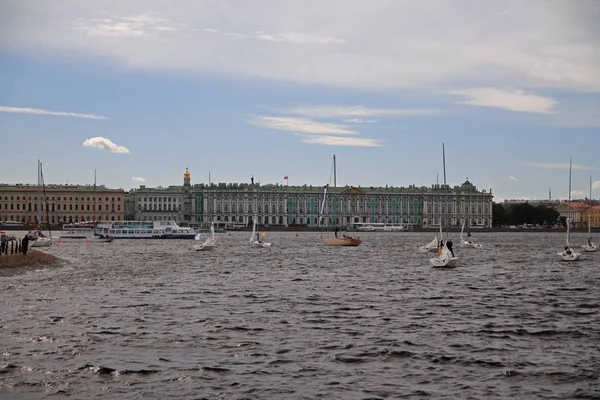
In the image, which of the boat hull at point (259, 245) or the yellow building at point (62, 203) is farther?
the yellow building at point (62, 203)

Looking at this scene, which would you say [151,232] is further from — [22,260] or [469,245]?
[22,260]

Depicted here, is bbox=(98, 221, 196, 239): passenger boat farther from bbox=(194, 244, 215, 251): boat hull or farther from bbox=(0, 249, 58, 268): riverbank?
bbox=(0, 249, 58, 268): riverbank

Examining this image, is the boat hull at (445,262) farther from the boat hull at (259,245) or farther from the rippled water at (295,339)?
the boat hull at (259,245)

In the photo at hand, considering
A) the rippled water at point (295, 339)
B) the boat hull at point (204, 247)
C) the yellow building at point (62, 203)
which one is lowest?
the rippled water at point (295, 339)

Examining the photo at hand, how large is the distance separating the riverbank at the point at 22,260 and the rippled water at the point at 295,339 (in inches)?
62.8

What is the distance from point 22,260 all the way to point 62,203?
145716mm

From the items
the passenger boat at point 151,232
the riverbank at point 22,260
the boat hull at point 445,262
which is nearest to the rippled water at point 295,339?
the riverbank at point 22,260

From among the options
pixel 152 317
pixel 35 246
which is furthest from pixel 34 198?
pixel 152 317

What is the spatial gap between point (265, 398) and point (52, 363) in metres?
5.04

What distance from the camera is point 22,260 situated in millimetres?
44156

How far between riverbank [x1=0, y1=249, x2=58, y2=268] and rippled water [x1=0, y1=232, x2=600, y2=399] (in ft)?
5.23

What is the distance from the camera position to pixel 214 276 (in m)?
43.6

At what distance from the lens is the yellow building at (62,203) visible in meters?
184

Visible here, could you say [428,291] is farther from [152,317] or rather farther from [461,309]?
[152,317]
